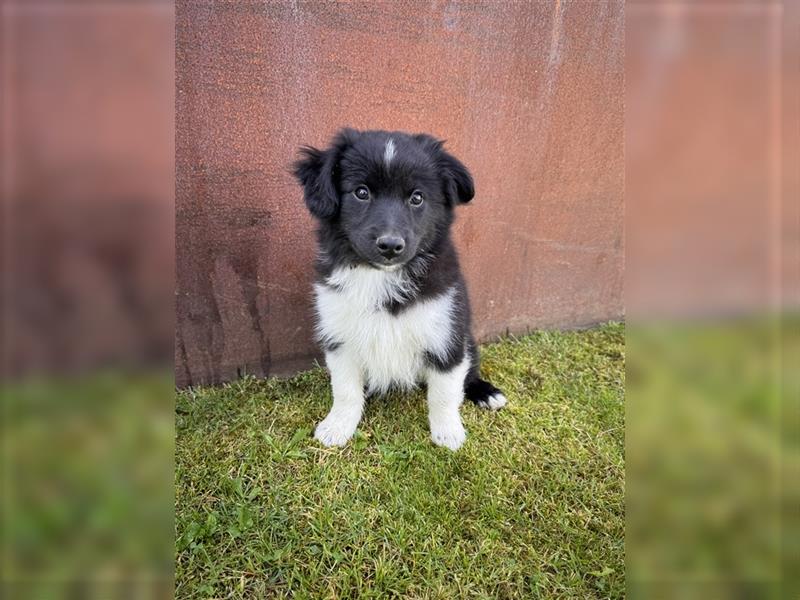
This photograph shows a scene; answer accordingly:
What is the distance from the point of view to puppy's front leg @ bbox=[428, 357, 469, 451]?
266 centimetres

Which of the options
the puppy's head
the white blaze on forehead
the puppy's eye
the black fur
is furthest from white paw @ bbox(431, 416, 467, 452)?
the white blaze on forehead

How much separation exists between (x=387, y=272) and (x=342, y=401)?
79cm

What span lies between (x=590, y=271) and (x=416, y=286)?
2398mm

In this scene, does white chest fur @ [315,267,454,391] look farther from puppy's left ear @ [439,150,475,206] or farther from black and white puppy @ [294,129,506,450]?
puppy's left ear @ [439,150,475,206]

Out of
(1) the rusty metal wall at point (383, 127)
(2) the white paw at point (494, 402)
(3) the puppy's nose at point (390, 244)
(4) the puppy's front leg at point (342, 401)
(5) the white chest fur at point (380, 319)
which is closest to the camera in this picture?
(3) the puppy's nose at point (390, 244)

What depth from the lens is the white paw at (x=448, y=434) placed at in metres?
2.71

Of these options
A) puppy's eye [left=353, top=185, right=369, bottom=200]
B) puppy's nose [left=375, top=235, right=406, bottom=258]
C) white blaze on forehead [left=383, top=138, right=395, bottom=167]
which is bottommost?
puppy's nose [left=375, top=235, right=406, bottom=258]

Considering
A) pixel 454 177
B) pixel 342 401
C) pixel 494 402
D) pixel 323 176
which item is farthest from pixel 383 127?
pixel 494 402

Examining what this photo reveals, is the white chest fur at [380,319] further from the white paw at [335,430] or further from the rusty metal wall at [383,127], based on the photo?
the rusty metal wall at [383,127]

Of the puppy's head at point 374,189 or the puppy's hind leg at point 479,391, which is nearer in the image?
the puppy's head at point 374,189

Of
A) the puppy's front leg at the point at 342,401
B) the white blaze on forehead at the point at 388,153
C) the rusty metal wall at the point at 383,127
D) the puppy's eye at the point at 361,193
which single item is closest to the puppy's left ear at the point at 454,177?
the white blaze on forehead at the point at 388,153

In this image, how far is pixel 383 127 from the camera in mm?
3334
